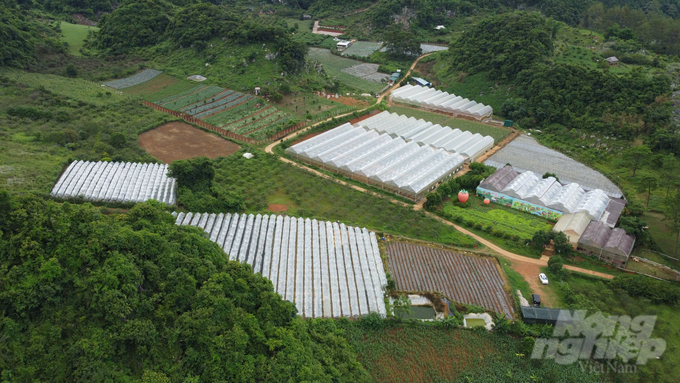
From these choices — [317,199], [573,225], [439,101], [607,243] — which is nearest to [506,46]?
[439,101]

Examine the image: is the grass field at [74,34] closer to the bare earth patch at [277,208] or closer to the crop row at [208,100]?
the crop row at [208,100]

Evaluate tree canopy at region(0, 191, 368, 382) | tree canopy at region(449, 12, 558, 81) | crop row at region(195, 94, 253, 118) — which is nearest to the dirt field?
crop row at region(195, 94, 253, 118)

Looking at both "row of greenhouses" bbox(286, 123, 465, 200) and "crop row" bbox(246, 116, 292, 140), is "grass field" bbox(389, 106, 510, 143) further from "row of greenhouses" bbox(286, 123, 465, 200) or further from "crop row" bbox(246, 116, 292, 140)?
"crop row" bbox(246, 116, 292, 140)

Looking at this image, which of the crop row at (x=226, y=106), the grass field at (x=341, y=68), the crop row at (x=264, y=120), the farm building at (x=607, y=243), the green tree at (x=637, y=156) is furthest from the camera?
the grass field at (x=341, y=68)

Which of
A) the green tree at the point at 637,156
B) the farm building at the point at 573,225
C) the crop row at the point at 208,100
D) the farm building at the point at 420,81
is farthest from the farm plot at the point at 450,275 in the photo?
the farm building at the point at 420,81

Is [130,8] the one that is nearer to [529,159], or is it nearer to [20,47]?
[20,47]

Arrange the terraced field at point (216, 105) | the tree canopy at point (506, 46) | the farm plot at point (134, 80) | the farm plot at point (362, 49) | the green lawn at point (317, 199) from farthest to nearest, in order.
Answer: the farm plot at point (362, 49) < the tree canopy at point (506, 46) < the farm plot at point (134, 80) < the terraced field at point (216, 105) < the green lawn at point (317, 199)

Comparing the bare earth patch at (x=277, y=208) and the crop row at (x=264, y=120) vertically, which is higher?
the bare earth patch at (x=277, y=208)
